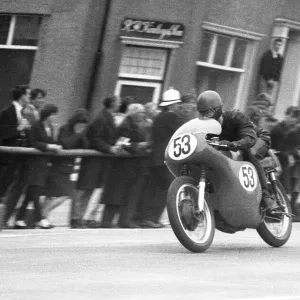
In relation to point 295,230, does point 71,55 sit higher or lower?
higher

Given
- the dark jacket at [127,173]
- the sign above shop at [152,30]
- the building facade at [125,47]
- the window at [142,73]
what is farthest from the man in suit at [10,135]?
the window at [142,73]

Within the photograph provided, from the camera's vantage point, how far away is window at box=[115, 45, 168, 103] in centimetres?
2695

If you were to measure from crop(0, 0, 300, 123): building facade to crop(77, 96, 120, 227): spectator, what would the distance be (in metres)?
8.97

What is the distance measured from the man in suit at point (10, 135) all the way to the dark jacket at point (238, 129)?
417 cm

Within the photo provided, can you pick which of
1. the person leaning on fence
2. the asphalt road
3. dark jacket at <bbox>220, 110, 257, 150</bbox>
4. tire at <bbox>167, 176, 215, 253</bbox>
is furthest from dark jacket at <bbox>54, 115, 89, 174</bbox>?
tire at <bbox>167, 176, 215, 253</bbox>

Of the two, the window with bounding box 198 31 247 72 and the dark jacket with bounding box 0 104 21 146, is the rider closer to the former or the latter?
the dark jacket with bounding box 0 104 21 146

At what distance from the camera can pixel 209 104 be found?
12352 millimetres

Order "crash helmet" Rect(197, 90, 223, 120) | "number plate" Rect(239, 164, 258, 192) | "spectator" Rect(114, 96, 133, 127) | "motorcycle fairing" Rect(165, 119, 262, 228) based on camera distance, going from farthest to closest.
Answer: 1. "spectator" Rect(114, 96, 133, 127)
2. "number plate" Rect(239, 164, 258, 192)
3. "crash helmet" Rect(197, 90, 223, 120)
4. "motorcycle fairing" Rect(165, 119, 262, 228)

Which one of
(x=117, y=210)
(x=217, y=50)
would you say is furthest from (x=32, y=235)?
(x=217, y=50)

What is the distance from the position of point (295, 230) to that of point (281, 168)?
3.01 m

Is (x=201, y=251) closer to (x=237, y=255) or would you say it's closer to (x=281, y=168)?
(x=237, y=255)

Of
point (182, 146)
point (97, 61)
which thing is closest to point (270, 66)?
point (97, 61)

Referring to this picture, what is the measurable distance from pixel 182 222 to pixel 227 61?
1688 centimetres

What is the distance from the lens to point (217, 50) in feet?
92.7
